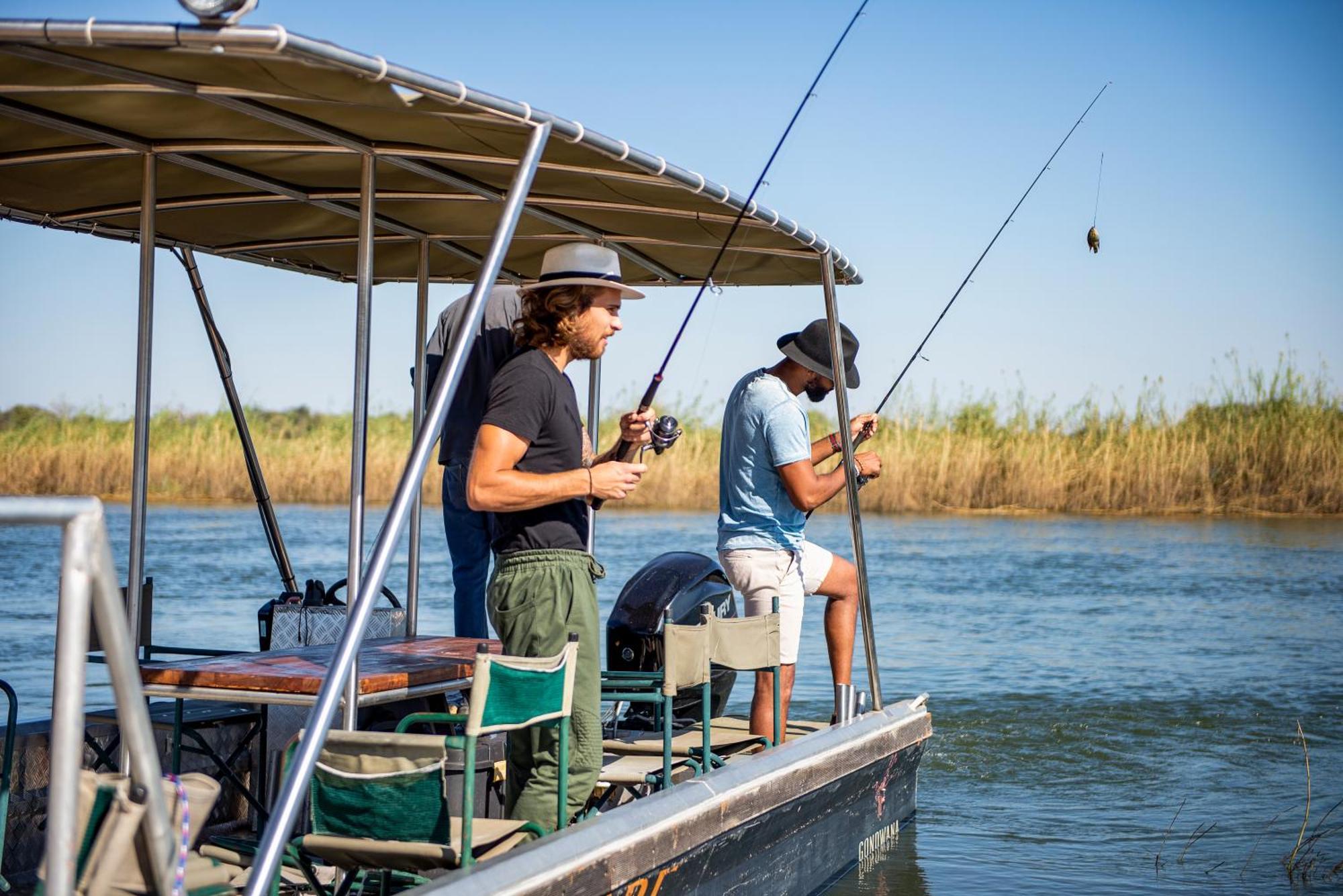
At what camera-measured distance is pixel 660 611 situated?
17.8 feet

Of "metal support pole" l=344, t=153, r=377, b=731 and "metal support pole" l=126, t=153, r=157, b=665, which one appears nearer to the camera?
"metal support pole" l=344, t=153, r=377, b=731

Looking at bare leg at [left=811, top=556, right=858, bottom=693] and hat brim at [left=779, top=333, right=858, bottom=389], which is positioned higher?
hat brim at [left=779, top=333, right=858, bottom=389]

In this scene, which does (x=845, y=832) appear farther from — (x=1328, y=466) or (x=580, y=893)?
(x=1328, y=466)

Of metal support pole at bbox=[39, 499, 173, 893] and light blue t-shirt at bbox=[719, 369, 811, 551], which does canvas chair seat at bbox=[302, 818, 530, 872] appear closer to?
metal support pole at bbox=[39, 499, 173, 893]

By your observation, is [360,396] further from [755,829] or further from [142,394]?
[755,829]

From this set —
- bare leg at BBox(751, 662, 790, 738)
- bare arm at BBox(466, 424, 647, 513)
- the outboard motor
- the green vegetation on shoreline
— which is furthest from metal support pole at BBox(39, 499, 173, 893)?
the green vegetation on shoreline

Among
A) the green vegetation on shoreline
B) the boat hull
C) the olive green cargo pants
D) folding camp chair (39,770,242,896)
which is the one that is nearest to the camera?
folding camp chair (39,770,242,896)

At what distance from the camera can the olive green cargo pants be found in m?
3.41

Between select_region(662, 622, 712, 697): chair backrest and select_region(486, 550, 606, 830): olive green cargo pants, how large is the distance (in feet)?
0.99

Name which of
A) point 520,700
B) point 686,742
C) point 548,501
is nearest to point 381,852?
point 520,700

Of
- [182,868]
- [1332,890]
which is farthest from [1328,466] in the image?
[182,868]

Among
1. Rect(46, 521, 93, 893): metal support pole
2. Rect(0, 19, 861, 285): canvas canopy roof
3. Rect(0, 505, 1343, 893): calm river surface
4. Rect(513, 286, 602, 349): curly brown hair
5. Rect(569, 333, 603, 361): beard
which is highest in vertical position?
Rect(0, 19, 861, 285): canvas canopy roof

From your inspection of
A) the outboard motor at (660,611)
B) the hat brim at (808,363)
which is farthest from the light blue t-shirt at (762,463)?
the outboard motor at (660,611)

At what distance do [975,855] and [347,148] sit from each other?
4020 mm
